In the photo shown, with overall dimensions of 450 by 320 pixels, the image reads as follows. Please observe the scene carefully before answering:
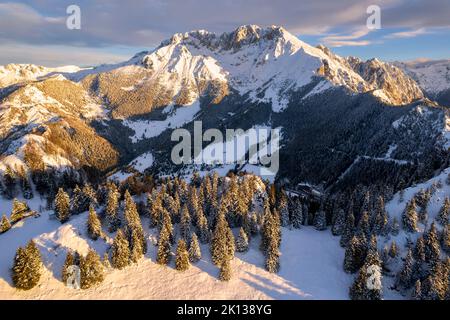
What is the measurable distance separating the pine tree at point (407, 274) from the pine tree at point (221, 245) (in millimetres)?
38455

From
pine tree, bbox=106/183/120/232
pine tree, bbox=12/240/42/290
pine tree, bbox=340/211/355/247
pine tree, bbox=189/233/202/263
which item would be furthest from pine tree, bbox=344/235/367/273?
pine tree, bbox=12/240/42/290

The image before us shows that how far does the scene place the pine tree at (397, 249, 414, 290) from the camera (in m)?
71.8

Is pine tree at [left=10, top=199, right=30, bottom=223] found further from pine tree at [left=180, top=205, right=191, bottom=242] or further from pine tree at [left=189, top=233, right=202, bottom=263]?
pine tree at [left=189, top=233, right=202, bottom=263]

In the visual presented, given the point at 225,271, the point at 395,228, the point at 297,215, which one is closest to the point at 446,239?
the point at 395,228

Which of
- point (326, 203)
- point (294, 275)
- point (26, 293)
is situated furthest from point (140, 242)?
point (326, 203)

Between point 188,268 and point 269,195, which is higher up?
point 269,195

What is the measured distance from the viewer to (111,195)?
88125 millimetres

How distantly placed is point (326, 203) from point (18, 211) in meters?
107

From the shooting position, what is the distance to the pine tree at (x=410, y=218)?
3442 inches

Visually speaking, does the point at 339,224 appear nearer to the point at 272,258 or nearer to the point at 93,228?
the point at 272,258

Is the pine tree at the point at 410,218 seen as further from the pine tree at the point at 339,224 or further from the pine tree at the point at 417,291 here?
the pine tree at the point at 417,291

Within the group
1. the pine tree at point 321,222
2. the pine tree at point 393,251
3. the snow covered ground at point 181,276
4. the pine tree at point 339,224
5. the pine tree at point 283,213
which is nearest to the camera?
the snow covered ground at point 181,276

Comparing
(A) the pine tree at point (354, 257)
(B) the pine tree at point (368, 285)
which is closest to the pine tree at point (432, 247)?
(A) the pine tree at point (354, 257)
